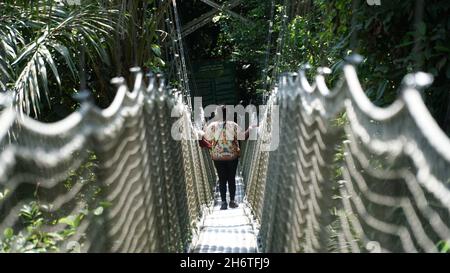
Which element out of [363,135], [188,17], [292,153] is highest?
[188,17]

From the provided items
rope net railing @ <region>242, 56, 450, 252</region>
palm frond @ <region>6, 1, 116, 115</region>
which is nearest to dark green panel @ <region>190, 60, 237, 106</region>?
palm frond @ <region>6, 1, 116, 115</region>

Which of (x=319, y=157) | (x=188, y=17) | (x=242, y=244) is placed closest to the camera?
(x=319, y=157)

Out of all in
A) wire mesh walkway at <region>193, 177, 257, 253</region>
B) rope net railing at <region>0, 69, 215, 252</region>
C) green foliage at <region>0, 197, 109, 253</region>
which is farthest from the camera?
wire mesh walkway at <region>193, 177, 257, 253</region>

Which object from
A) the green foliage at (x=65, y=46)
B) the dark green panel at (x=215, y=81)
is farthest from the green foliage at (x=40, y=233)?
the dark green panel at (x=215, y=81)

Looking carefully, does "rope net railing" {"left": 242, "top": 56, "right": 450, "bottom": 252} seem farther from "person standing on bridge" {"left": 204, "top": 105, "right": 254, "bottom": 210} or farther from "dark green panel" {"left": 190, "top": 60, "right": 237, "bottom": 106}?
"dark green panel" {"left": 190, "top": 60, "right": 237, "bottom": 106}

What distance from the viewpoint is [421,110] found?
142 cm

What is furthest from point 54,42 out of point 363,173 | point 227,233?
point 363,173

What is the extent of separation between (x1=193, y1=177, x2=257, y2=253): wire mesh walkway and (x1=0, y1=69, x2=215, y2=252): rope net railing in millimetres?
1689

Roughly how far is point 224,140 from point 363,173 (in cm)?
462

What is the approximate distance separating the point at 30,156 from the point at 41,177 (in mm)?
78

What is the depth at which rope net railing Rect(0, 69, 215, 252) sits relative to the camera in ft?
5.80

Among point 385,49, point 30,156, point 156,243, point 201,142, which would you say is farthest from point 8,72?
point 201,142

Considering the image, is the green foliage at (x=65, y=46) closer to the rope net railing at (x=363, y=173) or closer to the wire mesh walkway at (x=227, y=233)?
the wire mesh walkway at (x=227, y=233)

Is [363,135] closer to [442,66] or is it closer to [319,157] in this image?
[319,157]
